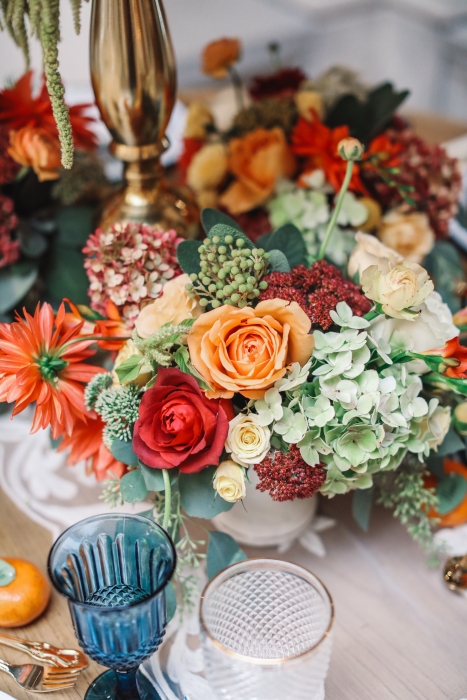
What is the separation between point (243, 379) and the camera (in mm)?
550

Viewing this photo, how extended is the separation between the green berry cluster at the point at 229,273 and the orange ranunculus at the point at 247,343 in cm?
3

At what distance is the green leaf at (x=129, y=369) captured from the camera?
1.95 ft

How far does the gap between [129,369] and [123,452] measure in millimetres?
81

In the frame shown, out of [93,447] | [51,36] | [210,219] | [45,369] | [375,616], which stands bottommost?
A: [375,616]

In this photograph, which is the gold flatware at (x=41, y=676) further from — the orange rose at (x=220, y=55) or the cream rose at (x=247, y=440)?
the orange rose at (x=220, y=55)

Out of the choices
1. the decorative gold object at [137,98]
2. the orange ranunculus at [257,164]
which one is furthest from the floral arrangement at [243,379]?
the orange ranunculus at [257,164]

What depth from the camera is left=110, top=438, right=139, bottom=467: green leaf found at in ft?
2.01

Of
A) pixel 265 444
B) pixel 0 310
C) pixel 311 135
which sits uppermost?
pixel 311 135

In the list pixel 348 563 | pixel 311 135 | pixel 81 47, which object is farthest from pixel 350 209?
pixel 81 47

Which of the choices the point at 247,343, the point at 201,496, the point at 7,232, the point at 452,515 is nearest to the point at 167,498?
the point at 201,496

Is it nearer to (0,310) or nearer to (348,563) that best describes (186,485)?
(348,563)

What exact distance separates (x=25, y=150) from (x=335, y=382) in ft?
1.72

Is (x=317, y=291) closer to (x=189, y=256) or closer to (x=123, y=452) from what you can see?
(x=189, y=256)

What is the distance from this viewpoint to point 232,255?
0.60 m
